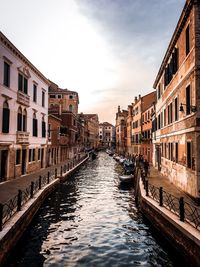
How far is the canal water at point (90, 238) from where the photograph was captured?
816 cm

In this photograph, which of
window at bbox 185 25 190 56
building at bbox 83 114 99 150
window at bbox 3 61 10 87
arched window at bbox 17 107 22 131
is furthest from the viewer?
building at bbox 83 114 99 150

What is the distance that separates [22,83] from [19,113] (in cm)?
263

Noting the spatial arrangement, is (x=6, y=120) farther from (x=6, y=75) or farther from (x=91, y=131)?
(x=91, y=131)

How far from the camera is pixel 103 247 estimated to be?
9.22 m

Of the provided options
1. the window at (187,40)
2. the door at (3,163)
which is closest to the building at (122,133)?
the door at (3,163)

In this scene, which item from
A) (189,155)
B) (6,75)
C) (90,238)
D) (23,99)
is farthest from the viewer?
(23,99)

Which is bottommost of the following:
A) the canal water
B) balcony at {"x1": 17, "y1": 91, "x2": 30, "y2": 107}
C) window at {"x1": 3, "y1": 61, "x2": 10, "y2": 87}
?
the canal water

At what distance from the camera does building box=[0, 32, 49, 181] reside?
17625 mm

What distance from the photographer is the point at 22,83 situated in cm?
2094

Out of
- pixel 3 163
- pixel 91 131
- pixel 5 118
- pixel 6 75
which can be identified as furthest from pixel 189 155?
pixel 91 131

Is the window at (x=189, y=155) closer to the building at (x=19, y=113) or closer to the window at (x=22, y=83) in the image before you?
the building at (x=19, y=113)

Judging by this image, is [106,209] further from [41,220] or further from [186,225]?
[186,225]

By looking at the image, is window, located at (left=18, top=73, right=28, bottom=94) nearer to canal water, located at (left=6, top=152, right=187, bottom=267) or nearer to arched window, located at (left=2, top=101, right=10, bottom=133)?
arched window, located at (left=2, top=101, right=10, bottom=133)

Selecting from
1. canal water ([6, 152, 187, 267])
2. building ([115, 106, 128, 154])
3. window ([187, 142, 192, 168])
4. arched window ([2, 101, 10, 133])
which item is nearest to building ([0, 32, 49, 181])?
arched window ([2, 101, 10, 133])
